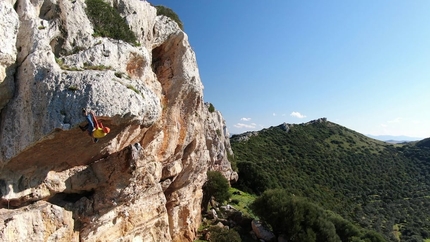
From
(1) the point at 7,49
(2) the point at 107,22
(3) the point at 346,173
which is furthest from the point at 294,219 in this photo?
(3) the point at 346,173

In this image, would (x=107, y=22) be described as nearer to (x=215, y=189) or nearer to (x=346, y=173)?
(x=215, y=189)

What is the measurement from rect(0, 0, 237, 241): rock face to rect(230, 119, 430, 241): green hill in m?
43.5

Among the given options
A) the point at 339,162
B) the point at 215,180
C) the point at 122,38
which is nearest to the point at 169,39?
the point at 122,38

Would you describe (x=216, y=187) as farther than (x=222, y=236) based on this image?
Yes

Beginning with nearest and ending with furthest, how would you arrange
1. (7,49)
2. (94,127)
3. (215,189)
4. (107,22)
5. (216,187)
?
1. (94,127)
2. (7,49)
3. (107,22)
4. (216,187)
5. (215,189)

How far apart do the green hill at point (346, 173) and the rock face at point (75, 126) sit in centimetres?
4349

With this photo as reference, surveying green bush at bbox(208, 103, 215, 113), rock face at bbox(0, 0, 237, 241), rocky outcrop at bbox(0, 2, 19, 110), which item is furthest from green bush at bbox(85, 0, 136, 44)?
green bush at bbox(208, 103, 215, 113)

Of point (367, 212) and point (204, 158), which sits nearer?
point (204, 158)

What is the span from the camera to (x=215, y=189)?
3734 centimetres

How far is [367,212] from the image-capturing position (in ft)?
230

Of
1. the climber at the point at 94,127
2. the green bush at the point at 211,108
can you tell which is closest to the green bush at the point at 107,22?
the climber at the point at 94,127

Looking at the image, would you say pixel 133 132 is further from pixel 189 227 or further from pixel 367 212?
pixel 367 212

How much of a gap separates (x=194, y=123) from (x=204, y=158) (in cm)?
514

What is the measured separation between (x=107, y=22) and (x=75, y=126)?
760 centimetres
